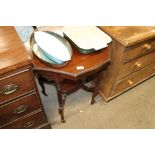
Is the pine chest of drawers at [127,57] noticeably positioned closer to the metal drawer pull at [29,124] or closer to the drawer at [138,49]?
the drawer at [138,49]

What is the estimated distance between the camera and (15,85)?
773 mm

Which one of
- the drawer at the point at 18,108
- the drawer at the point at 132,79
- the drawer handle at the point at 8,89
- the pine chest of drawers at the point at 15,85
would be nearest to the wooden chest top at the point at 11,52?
the pine chest of drawers at the point at 15,85

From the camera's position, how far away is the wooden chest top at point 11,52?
0.67 meters

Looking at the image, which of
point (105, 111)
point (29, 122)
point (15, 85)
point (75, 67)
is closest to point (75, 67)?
point (75, 67)

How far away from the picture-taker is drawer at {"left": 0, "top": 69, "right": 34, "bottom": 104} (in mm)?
729

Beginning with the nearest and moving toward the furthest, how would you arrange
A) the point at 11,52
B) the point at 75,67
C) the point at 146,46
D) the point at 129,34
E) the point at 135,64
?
the point at 11,52
the point at 75,67
the point at 129,34
the point at 146,46
the point at 135,64

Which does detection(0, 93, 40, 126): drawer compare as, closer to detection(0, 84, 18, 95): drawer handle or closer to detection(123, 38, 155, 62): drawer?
detection(0, 84, 18, 95): drawer handle

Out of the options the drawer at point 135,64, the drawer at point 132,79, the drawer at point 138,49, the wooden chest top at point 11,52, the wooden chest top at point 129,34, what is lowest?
the drawer at point 132,79

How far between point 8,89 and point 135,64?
94cm

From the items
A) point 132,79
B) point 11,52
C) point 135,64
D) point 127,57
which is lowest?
point 132,79

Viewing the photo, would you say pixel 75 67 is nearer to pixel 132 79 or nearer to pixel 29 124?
pixel 29 124

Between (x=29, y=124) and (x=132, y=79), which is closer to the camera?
(x=29, y=124)

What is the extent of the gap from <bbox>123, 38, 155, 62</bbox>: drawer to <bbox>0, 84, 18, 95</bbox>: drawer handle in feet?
2.35

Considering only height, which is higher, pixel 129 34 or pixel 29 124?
pixel 129 34
